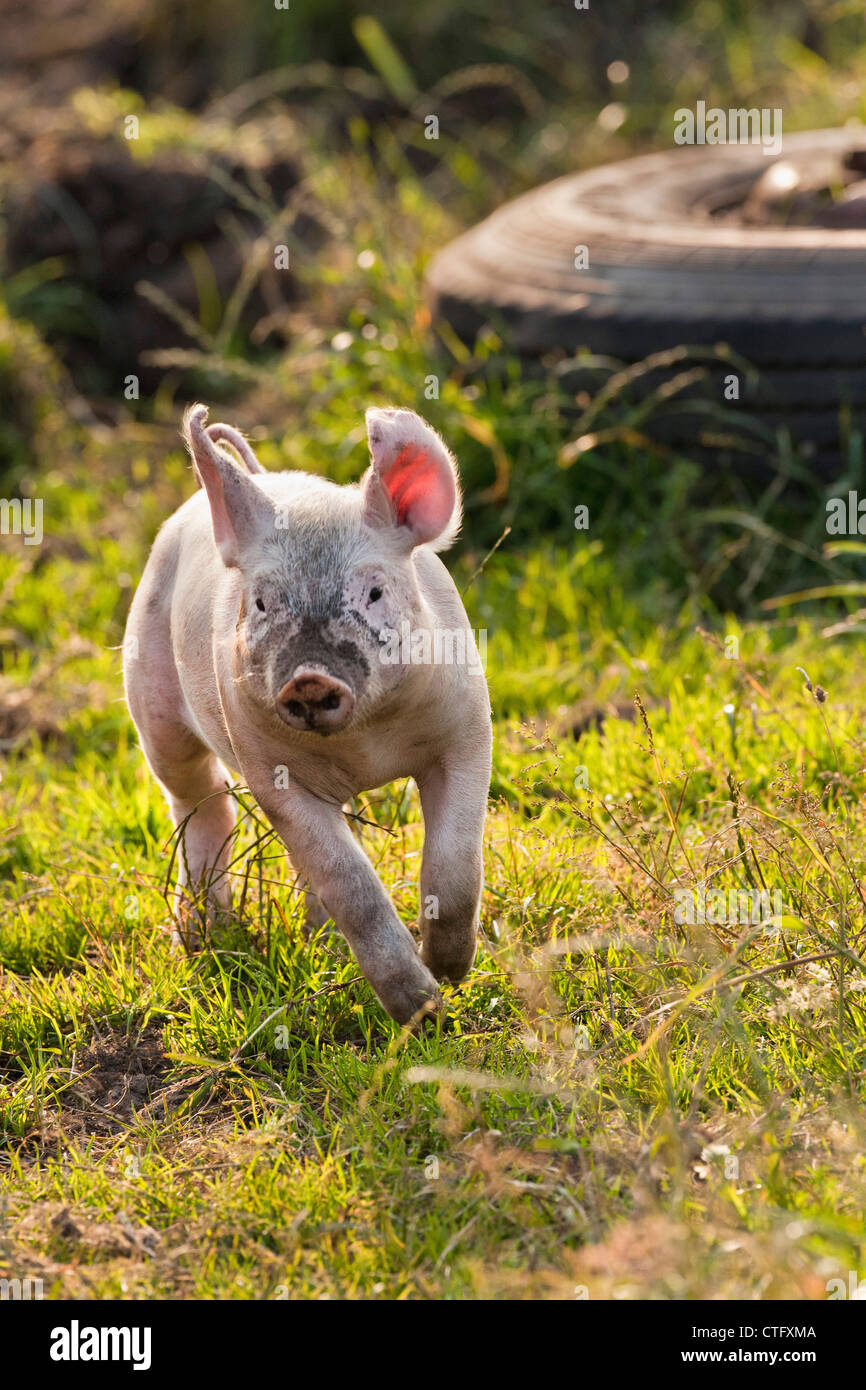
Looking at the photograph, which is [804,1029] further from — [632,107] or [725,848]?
[632,107]

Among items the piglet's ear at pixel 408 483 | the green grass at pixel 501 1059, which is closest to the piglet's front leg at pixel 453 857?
the green grass at pixel 501 1059

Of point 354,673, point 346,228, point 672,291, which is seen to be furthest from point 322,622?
point 346,228

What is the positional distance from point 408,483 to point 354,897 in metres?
0.81

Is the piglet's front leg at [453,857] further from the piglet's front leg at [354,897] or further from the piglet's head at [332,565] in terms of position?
the piglet's head at [332,565]

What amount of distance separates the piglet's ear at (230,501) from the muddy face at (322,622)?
0.22ft

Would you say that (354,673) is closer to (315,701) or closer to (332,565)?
(315,701)

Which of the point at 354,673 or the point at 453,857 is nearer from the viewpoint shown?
the point at 354,673

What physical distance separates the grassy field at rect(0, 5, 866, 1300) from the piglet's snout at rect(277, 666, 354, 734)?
24.5 inches

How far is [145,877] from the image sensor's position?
3.80 meters

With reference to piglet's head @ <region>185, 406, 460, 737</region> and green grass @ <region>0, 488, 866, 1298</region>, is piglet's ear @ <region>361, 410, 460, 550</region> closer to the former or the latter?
piglet's head @ <region>185, 406, 460, 737</region>

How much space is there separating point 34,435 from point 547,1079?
16.7 ft

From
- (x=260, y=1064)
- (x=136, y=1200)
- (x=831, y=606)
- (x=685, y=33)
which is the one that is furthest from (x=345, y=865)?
(x=685, y=33)

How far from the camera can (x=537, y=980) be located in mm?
3141

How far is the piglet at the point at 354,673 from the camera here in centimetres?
273
